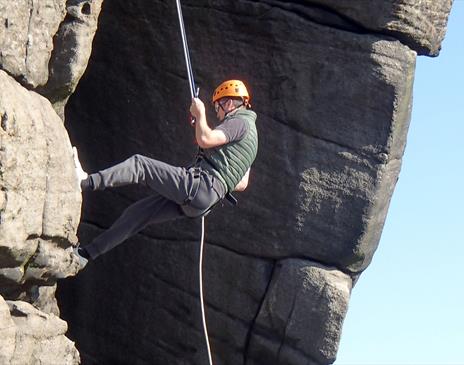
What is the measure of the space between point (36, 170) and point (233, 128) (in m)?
1.70

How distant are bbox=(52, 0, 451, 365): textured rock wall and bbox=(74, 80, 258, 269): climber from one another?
1.55m

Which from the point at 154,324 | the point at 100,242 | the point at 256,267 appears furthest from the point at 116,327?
the point at 100,242

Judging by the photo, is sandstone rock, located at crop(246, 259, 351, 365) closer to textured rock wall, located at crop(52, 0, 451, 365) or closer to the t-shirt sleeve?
textured rock wall, located at crop(52, 0, 451, 365)

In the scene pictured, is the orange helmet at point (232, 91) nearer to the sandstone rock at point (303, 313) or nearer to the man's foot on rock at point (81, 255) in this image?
the man's foot on rock at point (81, 255)

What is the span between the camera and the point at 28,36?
37.6 feet

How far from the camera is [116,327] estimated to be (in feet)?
48.8

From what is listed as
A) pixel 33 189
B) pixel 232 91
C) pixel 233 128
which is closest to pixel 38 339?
pixel 33 189

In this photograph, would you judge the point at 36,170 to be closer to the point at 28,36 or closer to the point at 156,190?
the point at 28,36

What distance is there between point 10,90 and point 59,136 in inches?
23.3

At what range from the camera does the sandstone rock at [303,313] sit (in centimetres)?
1388

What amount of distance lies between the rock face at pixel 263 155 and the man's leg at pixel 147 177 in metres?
A: 2.30

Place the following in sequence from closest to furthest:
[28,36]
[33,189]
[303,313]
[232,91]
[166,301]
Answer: [33,189], [28,36], [232,91], [303,313], [166,301]

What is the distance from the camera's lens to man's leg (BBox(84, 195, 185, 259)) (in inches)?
484

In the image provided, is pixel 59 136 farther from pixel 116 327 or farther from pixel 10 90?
pixel 116 327
